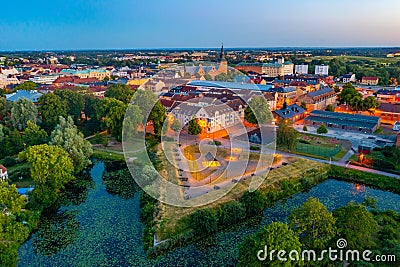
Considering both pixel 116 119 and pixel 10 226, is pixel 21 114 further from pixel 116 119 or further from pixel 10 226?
pixel 10 226

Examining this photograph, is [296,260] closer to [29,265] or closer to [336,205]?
[336,205]

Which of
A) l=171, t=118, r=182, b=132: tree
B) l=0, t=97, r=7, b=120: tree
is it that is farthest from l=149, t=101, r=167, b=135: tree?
l=0, t=97, r=7, b=120: tree

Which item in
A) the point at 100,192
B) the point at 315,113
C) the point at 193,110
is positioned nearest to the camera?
the point at 100,192

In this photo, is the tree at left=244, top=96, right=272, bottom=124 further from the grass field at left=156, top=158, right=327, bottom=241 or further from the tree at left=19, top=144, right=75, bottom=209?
the tree at left=19, top=144, right=75, bottom=209

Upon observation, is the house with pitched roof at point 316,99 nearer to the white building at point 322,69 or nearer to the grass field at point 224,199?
the grass field at point 224,199

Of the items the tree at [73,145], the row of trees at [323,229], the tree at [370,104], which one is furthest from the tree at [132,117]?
the tree at [370,104]

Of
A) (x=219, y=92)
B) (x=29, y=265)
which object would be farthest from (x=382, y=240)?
(x=219, y=92)
